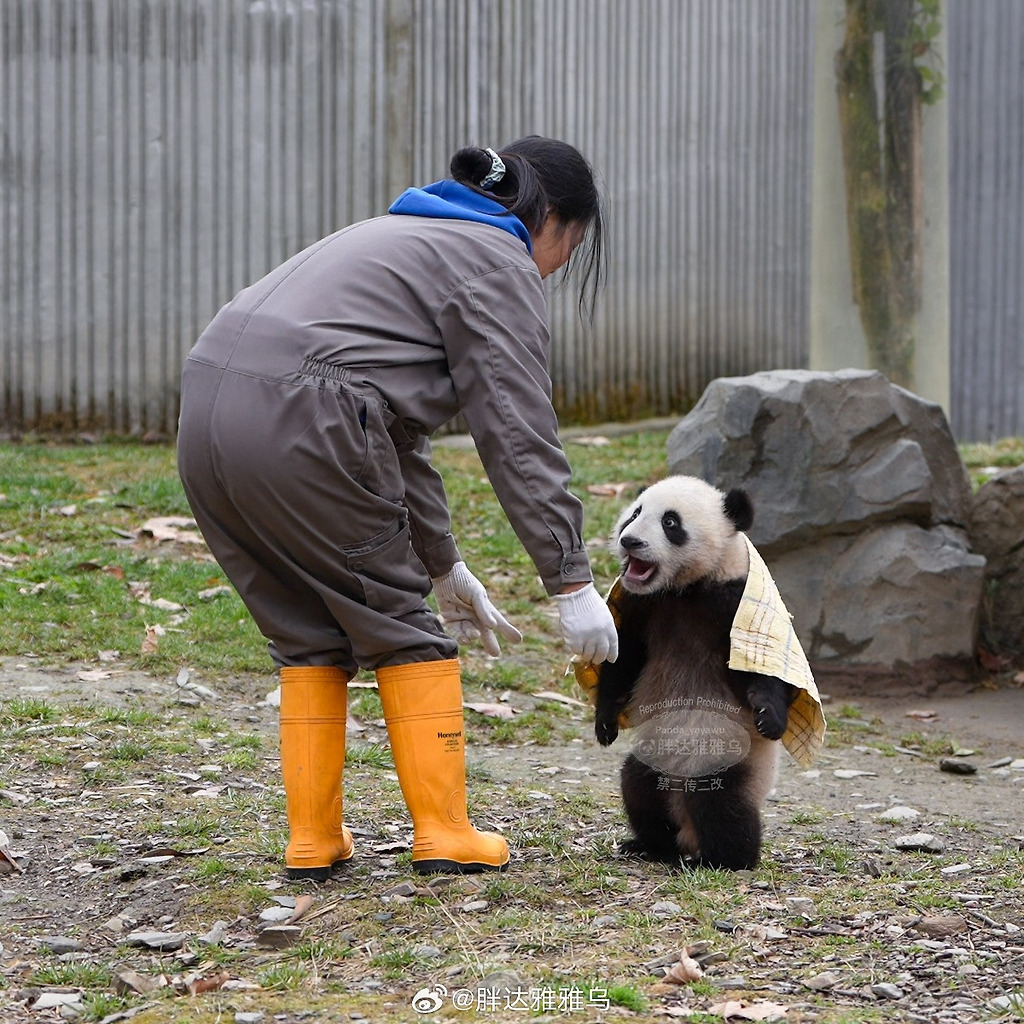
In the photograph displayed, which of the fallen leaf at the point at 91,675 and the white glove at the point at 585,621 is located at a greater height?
the white glove at the point at 585,621

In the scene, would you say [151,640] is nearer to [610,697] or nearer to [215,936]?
[610,697]

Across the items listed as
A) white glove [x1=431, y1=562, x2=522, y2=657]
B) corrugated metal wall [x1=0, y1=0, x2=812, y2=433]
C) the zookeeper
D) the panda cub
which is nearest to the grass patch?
the panda cub

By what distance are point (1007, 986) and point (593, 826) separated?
154 cm

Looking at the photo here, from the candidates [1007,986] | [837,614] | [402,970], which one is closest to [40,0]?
[837,614]

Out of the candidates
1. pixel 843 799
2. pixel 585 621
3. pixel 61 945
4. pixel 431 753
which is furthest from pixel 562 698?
pixel 61 945

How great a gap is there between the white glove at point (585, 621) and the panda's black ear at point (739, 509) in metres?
0.62

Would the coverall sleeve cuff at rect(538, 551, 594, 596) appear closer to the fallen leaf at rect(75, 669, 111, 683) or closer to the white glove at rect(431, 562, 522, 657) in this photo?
the white glove at rect(431, 562, 522, 657)

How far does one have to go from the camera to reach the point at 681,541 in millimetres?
3623

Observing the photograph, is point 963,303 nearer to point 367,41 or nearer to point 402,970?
point 367,41

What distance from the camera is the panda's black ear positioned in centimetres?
367

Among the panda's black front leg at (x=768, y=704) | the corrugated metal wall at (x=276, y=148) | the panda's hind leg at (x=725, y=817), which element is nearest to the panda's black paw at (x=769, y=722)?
the panda's black front leg at (x=768, y=704)

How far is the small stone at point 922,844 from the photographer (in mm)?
4031

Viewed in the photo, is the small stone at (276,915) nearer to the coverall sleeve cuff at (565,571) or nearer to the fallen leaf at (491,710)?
the coverall sleeve cuff at (565,571)

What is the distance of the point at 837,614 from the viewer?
636cm
